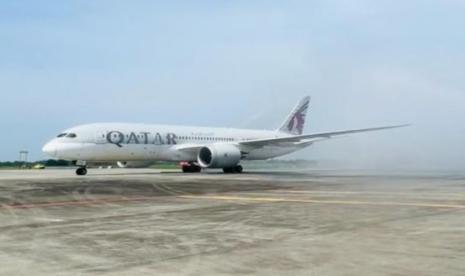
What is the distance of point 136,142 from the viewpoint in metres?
38.9

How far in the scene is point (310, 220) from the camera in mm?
10992

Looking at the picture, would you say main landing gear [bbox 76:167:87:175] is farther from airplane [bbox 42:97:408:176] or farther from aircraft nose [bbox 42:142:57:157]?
aircraft nose [bbox 42:142:57:157]

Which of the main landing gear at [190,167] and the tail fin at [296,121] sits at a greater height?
the tail fin at [296,121]

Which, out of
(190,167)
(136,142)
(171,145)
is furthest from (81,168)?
(190,167)

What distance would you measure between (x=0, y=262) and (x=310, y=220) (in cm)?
605

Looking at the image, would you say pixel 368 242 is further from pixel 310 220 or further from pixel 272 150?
pixel 272 150

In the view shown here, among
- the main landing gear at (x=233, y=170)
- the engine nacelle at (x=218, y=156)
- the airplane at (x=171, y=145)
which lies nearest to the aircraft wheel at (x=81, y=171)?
the airplane at (x=171, y=145)

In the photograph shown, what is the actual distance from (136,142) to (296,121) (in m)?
19.1

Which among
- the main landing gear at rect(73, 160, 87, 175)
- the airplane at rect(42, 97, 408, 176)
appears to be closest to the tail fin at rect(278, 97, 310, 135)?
the airplane at rect(42, 97, 408, 176)

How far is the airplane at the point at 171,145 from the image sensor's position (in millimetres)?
36625

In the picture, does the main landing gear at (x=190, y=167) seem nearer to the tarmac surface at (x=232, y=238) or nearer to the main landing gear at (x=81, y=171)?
the main landing gear at (x=81, y=171)

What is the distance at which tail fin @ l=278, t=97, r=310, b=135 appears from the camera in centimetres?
5275

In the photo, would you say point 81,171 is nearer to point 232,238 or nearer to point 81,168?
point 81,168

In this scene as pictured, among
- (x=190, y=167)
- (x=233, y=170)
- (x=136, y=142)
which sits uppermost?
(x=136, y=142)
